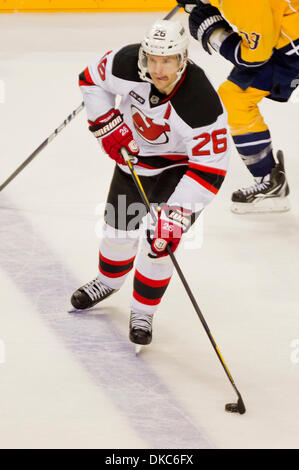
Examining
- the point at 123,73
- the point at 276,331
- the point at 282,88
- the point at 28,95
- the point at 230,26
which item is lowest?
the point at 28,95

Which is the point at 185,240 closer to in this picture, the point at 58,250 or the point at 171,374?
the point at 58,250

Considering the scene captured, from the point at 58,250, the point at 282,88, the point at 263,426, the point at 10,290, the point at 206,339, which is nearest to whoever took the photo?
the point at 263,426

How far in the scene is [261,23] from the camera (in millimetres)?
3162

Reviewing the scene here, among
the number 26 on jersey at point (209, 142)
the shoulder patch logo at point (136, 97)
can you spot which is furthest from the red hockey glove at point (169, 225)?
the shoulder patch logo at point (136, 97)

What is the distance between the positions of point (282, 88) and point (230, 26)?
365 mm

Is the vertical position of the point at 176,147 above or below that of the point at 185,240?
above

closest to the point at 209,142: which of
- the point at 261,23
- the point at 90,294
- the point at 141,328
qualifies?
the point at 141,328

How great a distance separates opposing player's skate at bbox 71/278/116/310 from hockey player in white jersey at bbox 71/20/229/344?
91 mm

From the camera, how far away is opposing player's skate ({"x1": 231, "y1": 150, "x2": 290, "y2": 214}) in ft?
11.8

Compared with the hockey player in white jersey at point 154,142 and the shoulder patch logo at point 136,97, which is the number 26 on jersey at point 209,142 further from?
the shoulder patch logo at point 136,97

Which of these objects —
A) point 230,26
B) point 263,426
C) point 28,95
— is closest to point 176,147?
point 263,426

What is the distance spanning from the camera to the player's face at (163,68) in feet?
7.14

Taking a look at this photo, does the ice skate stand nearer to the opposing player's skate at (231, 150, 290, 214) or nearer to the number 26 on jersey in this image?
the number 26 on jersey

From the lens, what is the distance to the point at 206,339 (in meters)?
2.64
